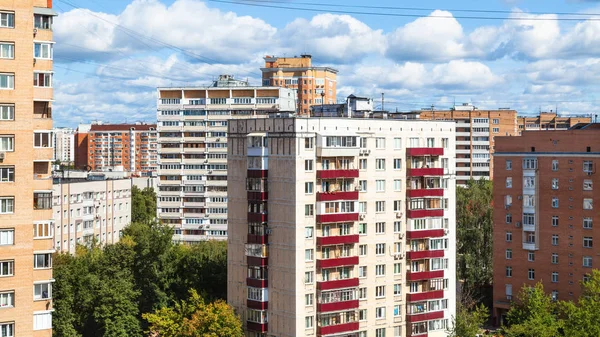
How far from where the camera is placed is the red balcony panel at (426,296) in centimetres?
5828

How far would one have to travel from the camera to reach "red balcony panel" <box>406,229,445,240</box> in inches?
2304

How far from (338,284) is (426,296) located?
7754mm

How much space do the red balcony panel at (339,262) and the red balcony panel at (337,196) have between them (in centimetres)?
371

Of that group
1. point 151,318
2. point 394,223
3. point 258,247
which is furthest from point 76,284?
point 394,223

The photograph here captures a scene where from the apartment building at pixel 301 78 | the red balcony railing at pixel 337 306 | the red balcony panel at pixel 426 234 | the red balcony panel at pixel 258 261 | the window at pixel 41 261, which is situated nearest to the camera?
the window at pixel 41 261

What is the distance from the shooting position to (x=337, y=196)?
5441cm

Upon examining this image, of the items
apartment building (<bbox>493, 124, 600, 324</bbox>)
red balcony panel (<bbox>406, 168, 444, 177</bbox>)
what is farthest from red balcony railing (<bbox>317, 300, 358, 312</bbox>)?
apartment building (<bbox>493, 124, 600, 324</bbox>)

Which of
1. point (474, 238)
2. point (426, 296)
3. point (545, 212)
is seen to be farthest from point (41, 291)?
point (474, 238)

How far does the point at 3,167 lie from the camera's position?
37000 millimetres

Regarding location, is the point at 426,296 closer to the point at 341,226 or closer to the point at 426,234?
the point at 426,234

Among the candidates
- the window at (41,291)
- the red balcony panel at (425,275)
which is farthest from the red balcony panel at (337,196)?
the window at (41,291)

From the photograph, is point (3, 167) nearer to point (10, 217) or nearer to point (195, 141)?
point (10, 217)

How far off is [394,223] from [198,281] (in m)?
17.1

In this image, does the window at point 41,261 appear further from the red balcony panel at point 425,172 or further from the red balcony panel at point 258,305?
the red balcony panel at point 425,172
